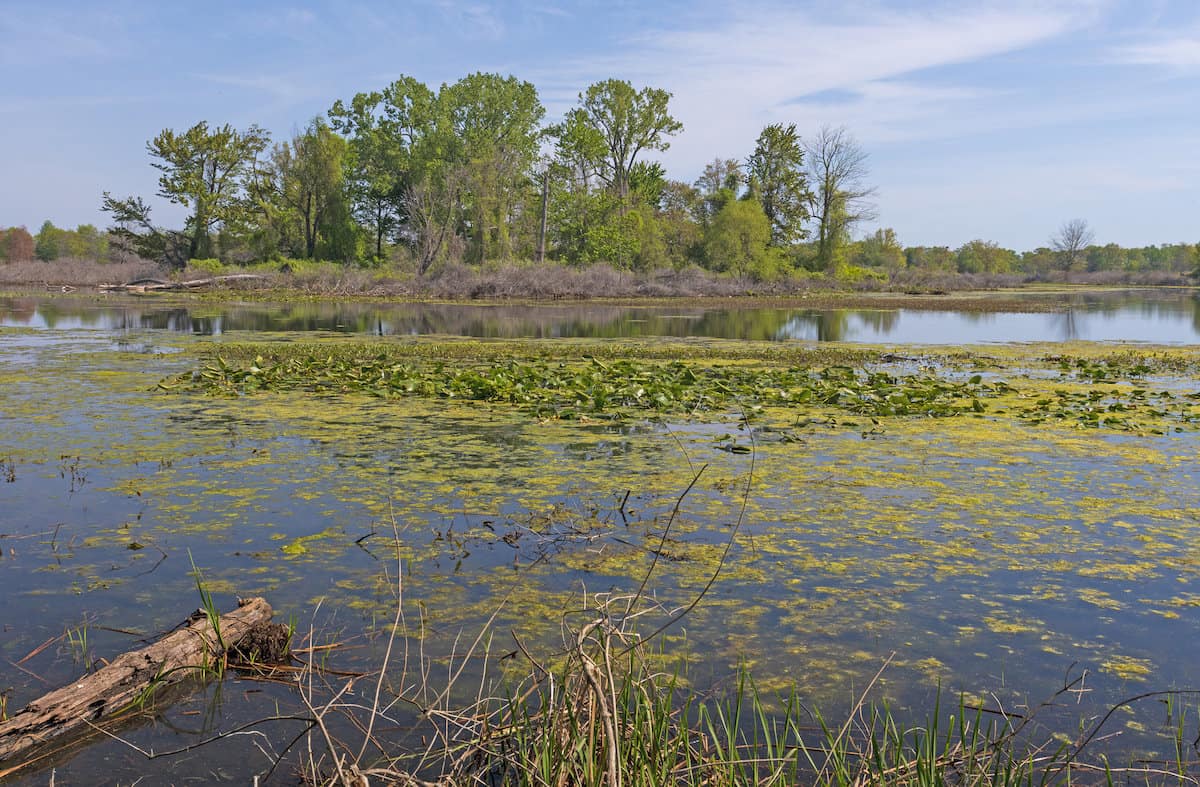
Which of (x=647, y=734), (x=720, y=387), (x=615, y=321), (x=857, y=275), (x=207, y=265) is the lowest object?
(x=647, y=734)

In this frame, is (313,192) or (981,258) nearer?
(313,192)

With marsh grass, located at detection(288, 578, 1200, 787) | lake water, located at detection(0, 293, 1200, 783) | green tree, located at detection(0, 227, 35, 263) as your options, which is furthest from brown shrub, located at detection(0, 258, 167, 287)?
marsh grass, located at detection(288, 578, 1200, 787)

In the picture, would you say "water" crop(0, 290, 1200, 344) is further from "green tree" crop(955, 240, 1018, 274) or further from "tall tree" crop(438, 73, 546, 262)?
"green tree" crop(955, 240, 1018, 274)

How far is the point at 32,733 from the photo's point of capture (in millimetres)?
3406

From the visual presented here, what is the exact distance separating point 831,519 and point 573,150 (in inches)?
2123

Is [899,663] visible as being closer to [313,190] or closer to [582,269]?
[582,269]

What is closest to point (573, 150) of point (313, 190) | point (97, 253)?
point (313, 190)

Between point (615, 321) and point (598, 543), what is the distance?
24.3m

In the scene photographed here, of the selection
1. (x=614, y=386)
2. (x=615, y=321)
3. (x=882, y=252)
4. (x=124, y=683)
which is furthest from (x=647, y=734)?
(x=882, y=252)

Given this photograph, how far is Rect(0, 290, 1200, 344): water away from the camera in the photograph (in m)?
24.2

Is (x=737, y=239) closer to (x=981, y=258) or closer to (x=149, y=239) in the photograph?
(x=149, y=239)

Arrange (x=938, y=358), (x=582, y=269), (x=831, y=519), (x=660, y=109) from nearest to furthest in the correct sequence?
1. (x=831, y=519)
2. (x=938, y=358)
3. (x=582, y=269)
4. (x=660, y=109)

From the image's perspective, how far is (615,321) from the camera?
30016 millimetres

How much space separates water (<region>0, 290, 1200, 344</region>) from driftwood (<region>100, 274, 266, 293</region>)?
5722 millimetres
